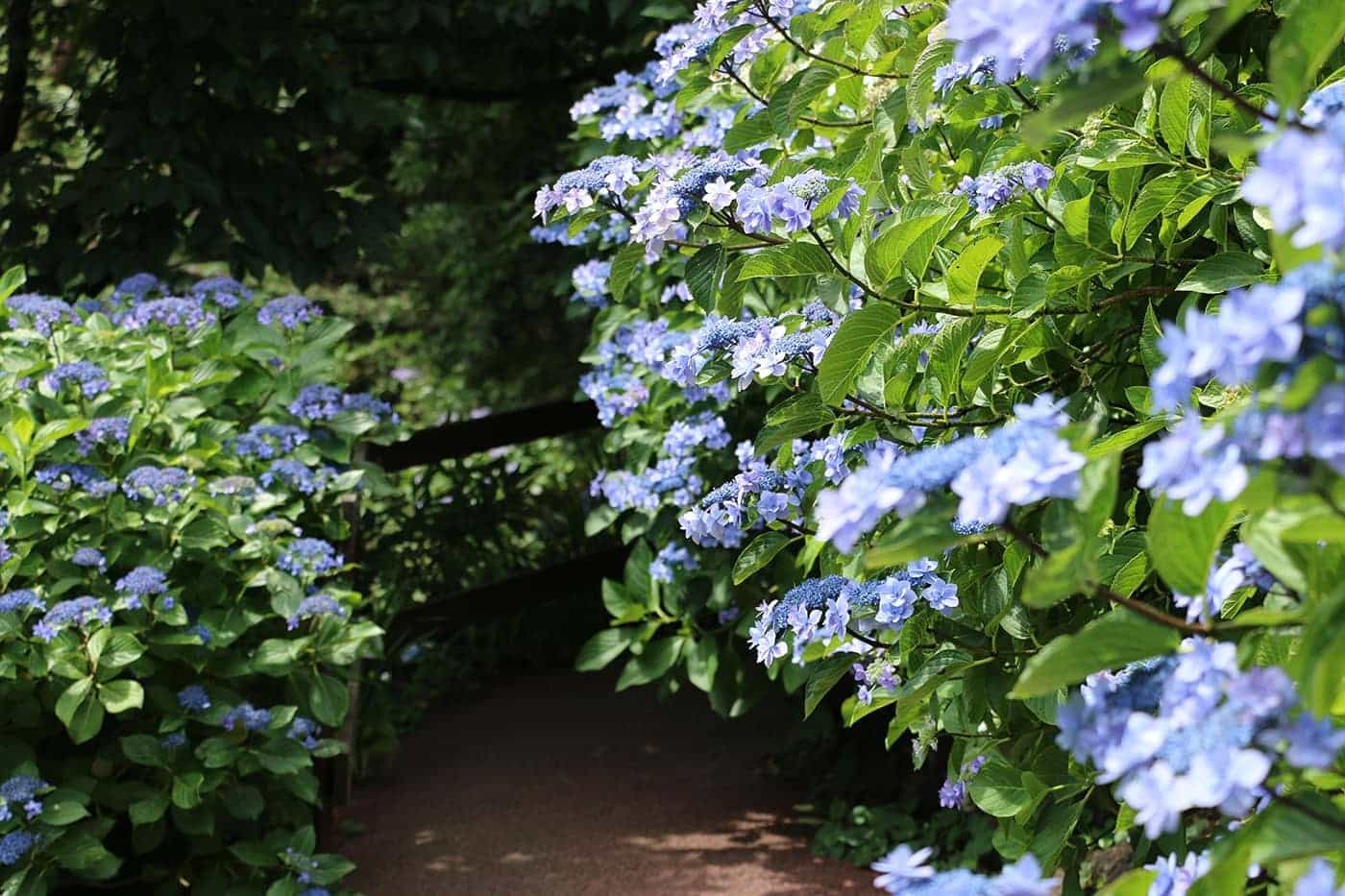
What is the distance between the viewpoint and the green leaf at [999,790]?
168 centimetres

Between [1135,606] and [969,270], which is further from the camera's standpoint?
[969,270]

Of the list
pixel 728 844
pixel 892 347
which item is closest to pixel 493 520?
pixel 728 844

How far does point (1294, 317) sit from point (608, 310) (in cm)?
300

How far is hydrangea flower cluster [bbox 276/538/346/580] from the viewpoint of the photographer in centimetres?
300

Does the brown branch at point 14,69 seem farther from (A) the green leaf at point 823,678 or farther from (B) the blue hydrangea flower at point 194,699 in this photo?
(A) the green leaf at point 823,678

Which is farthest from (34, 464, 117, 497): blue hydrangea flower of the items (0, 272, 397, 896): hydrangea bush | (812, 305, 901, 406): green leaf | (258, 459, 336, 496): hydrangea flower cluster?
(812, 305, 901, 406): green leaf

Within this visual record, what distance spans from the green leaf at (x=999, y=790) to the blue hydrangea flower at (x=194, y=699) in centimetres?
176

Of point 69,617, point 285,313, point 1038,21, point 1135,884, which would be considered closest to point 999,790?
point 1135,884

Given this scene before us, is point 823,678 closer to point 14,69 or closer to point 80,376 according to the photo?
point 80,376

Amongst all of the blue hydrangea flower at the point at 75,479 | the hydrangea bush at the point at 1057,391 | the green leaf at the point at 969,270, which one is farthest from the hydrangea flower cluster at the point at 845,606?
the blue hydrangea flower at the point at 75,479

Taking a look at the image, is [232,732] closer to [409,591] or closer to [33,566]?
[33,566]

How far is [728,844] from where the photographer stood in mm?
3896

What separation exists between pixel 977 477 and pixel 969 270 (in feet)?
2.90

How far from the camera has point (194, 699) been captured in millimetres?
2836
